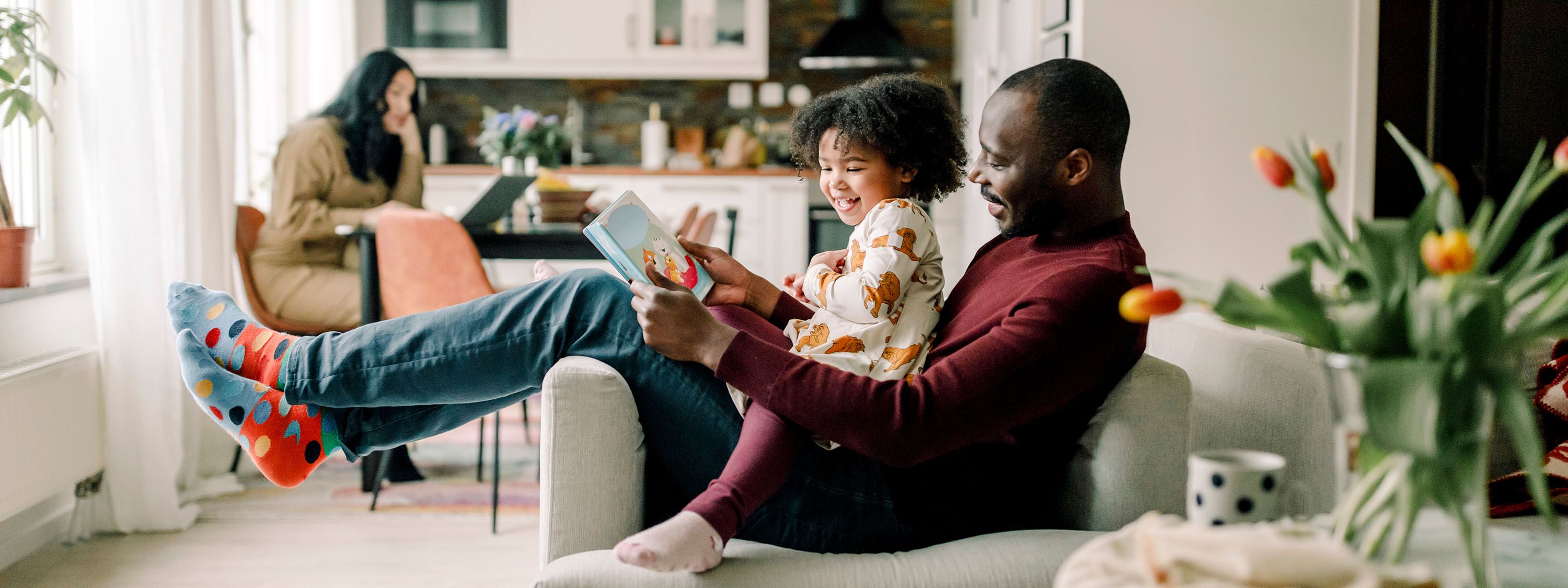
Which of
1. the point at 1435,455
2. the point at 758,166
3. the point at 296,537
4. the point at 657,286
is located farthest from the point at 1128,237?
the point at 758,166

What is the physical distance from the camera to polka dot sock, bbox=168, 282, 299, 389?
1.46m

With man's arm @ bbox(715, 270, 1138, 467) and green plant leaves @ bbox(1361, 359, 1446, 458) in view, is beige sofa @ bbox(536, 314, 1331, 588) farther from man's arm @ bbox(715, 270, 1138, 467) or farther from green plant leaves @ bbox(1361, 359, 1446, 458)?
green plant leaves @ bbox(1361, 359, 1446, 458)

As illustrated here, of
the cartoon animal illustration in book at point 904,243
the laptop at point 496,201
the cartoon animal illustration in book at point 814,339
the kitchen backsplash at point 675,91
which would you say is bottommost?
the cartoon animal illustration in book at point 814,339

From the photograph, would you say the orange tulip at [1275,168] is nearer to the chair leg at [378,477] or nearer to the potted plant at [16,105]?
the potted plant at [16,105]

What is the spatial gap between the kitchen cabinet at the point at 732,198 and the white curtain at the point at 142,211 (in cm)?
281

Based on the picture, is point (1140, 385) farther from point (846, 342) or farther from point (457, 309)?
point (457, 309)

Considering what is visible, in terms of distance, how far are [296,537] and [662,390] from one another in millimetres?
1470

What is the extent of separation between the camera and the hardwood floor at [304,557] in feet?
7.02

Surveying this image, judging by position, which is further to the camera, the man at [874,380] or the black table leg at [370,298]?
the black table leg at [370,298]

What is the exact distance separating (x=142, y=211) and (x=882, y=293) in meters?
1.83

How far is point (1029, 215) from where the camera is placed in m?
1.38

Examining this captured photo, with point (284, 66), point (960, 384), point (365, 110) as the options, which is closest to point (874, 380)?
point (960, 384)

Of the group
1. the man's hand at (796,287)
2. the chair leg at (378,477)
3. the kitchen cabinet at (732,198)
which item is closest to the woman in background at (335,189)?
the chair leg at (378,477)

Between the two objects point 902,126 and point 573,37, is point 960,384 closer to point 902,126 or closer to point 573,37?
point 902,126
